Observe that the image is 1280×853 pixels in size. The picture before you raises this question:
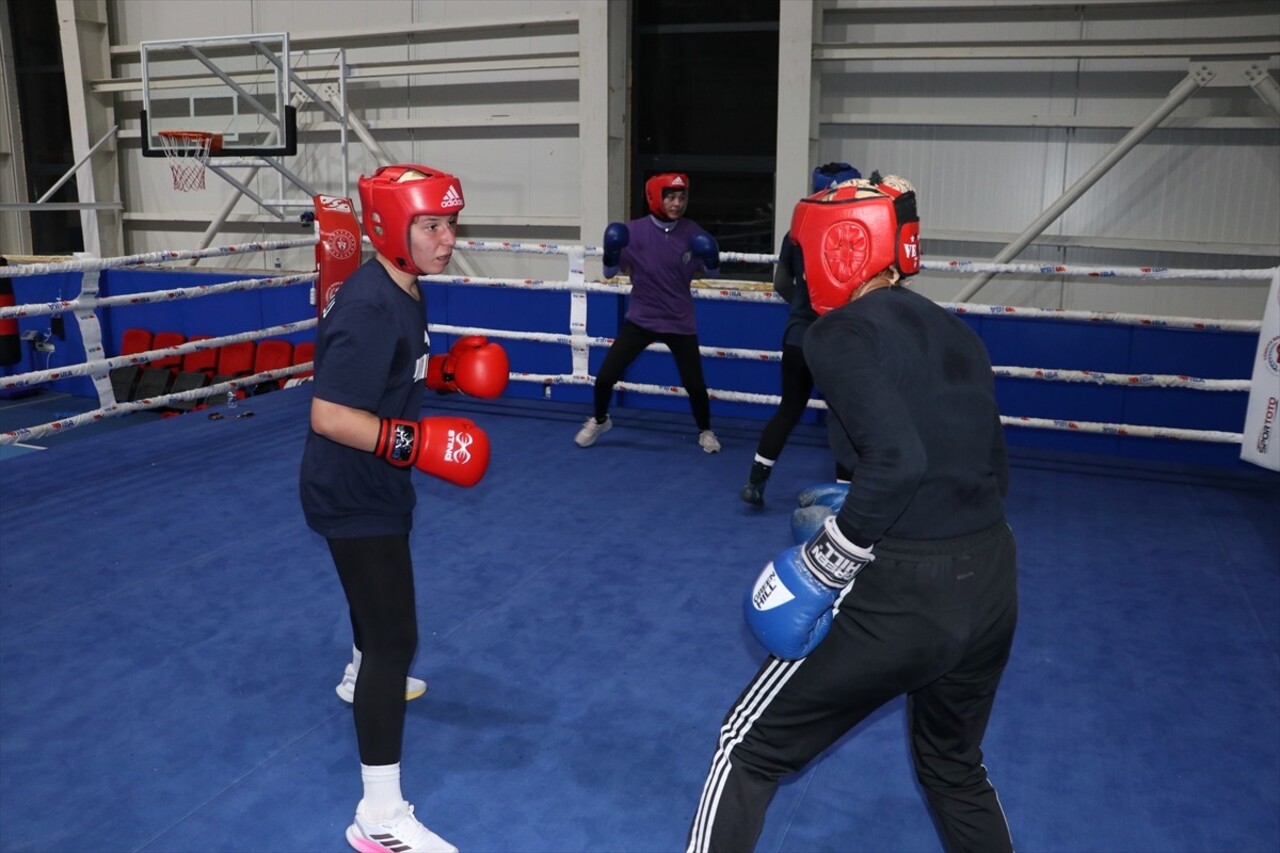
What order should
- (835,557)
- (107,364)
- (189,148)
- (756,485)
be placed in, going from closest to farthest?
Result: (835,557)
(756,485)
(107,364)
(189,148)

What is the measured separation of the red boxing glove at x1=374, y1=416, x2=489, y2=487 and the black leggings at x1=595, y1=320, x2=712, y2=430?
9.72 ft

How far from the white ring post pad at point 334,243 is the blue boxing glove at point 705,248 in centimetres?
211

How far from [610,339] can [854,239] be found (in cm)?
438

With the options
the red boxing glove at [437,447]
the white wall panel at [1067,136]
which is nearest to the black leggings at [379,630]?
the red boxing glove at [437,447]

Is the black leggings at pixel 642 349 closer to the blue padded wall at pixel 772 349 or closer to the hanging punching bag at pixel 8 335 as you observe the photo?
the blue padded wall at pixel 772 349

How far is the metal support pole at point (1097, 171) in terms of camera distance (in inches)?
243

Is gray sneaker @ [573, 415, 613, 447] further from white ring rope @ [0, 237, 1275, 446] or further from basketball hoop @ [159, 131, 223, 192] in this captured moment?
basketball hoop @ [159, 131, 223, 192]

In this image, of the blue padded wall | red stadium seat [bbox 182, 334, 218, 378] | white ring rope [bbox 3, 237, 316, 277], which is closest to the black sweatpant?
the blue padded wall

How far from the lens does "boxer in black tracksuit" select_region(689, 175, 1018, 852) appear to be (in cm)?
141

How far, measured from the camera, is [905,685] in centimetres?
152

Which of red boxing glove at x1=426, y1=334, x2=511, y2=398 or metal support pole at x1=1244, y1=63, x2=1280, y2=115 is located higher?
metal support pole at x1=1244, y1=63, x2=1280, y2=115

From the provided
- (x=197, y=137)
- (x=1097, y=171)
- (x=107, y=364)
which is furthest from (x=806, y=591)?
(x=197, y=137)

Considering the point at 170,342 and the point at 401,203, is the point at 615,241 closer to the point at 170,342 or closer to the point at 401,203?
the point at 401,203

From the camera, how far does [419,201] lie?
1.99 meters
